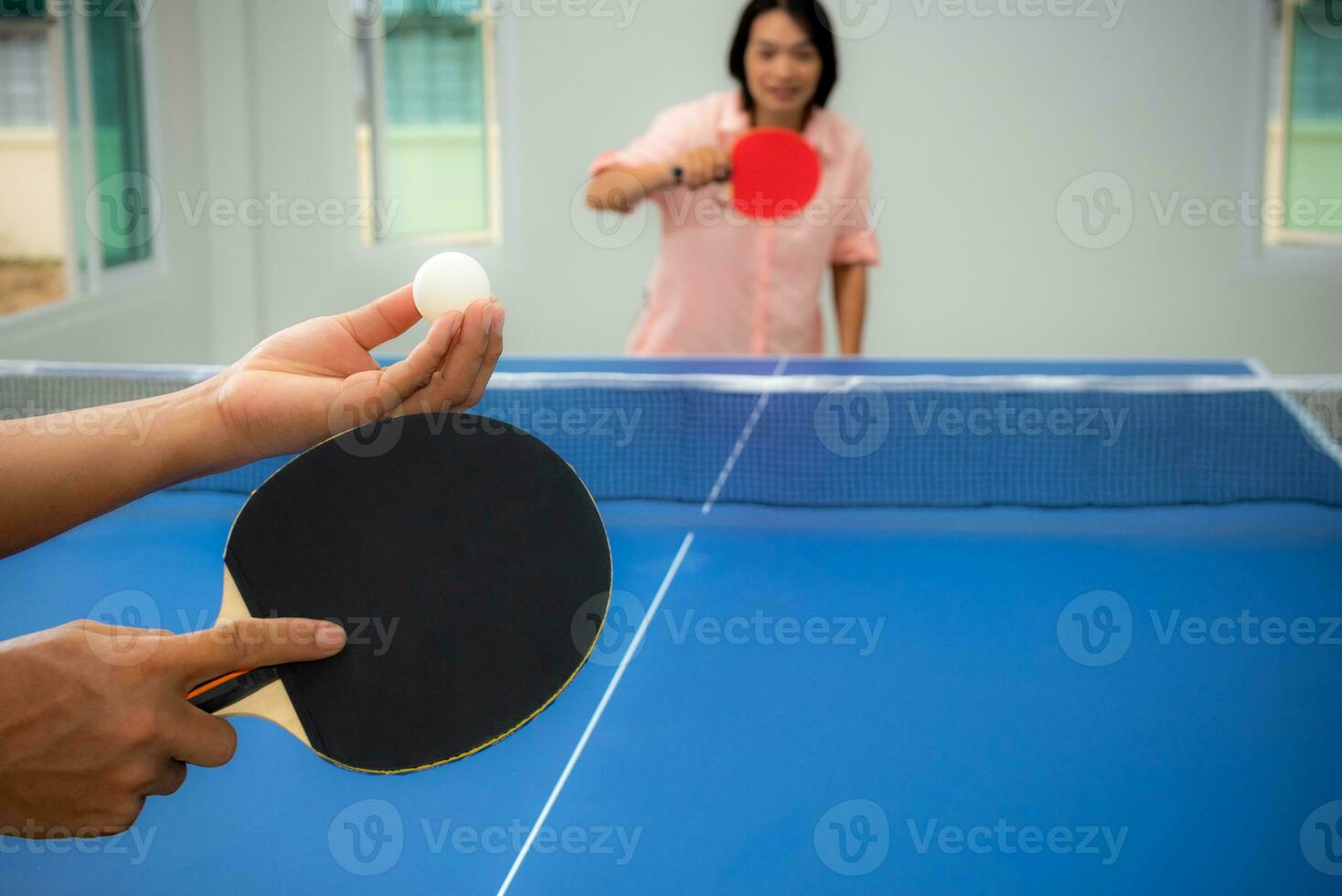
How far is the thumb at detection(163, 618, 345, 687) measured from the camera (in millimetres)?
1128

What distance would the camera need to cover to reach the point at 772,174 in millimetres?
3562

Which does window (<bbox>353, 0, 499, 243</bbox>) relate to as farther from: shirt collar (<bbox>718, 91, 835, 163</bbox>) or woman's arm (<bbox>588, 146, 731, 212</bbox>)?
woman's arm (<bbox>588, 146, 731, 212</bbox>)

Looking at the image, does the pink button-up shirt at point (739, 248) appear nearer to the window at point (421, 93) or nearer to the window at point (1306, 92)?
the window at point (421, 93)

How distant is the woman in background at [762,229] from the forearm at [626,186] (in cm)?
18

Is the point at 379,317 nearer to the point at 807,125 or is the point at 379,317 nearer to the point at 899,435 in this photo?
the point at 899,435

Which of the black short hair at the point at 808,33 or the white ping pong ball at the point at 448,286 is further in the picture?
the black short hair at the point at 808,33

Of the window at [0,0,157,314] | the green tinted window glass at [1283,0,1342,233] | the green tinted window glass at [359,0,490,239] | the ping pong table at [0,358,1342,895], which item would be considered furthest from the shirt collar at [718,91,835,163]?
the green tinted window glass at [1283,0,1342,233]

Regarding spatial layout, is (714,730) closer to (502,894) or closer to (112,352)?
(502,894)

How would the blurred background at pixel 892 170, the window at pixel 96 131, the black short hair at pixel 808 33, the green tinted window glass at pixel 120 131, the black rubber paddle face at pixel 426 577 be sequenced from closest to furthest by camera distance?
the black rubber paddle face at pixel 426 577 → the black short hair at pixel 808 33 → the window at pixel 96 131 → the green tinted window glass at pixel 120 131 → the blurred background at pixel 892 170

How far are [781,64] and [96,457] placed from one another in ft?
9.33

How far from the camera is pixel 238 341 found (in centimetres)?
686

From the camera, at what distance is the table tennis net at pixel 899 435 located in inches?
110

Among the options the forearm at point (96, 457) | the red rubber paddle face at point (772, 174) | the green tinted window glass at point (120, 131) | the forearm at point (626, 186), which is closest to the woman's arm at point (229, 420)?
the forearm at point (96, 457)

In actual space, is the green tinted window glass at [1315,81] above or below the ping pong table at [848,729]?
above
